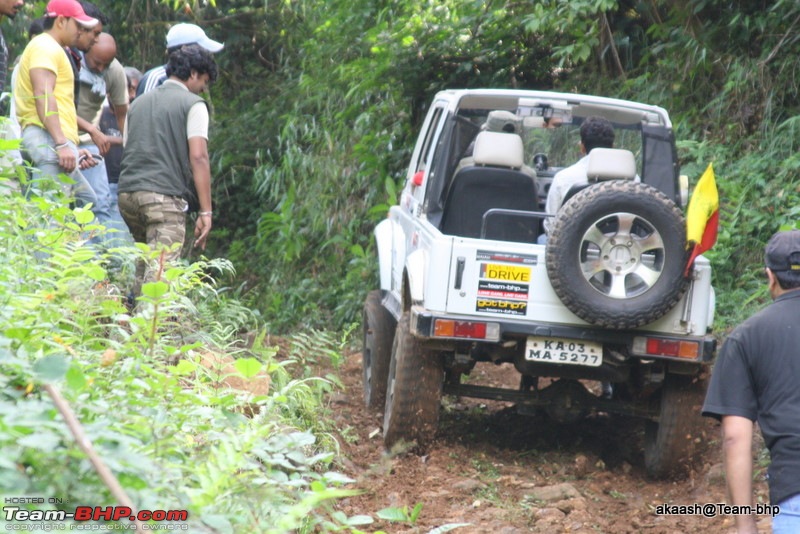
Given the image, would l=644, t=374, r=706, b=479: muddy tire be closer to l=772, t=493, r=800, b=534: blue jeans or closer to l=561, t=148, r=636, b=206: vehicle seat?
l=561, t=148, r=636, b=206: vehicle seat

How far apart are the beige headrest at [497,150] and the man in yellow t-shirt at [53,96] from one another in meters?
2.42

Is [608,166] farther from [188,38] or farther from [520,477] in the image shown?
[188,38]

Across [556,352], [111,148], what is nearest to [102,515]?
[556,352]

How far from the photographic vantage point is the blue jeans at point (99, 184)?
307 inches

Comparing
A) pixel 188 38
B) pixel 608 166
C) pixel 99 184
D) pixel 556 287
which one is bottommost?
pixel 556 287

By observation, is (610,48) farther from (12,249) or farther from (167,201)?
(12,249)

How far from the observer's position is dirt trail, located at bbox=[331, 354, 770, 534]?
5.34m

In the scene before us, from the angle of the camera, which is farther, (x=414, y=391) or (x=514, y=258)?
(x=414, y=391)

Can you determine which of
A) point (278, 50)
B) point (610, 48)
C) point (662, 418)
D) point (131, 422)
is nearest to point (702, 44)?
point (610, 48)

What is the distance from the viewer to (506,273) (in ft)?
19.5

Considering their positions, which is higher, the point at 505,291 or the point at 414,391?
the point at 505,291

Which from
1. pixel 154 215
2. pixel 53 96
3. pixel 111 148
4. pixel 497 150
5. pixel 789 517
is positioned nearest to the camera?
pixel 789 517

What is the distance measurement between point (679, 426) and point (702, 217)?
4.01 feet

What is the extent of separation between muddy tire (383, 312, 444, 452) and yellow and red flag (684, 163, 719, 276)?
4.86ft
